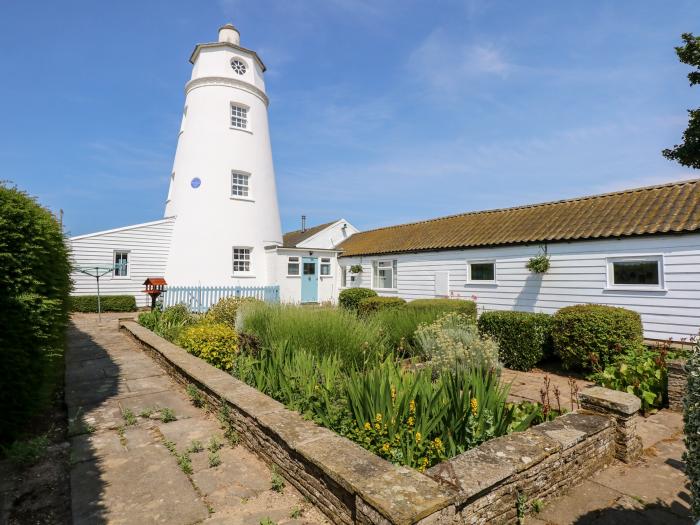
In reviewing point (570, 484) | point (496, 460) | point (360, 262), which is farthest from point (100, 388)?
point (360, 262)

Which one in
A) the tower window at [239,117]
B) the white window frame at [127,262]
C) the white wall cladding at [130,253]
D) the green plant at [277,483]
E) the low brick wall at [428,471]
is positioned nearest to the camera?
the low brick wall at [428,471]

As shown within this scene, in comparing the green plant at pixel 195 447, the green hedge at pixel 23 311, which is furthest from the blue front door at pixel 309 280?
the green plant at pixel 195 447

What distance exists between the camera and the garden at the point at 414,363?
3.25m

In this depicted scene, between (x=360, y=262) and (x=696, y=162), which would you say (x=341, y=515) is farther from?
(x=360, y=262)

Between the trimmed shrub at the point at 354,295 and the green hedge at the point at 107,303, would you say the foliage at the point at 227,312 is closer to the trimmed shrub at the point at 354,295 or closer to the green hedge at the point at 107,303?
the trimmed shrub at the point at 354,295

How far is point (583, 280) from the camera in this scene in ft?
35.0

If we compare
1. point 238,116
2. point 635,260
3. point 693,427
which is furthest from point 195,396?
point 238,116

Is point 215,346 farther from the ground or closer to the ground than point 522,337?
farther from the ground

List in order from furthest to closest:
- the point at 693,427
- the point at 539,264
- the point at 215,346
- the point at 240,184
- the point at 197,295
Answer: the point at 240,184 → the point at 197,295 → the point at 539,264 → the point at 215,346 → the point at 693,427

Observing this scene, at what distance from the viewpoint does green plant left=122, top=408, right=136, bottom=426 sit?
4.19 meters

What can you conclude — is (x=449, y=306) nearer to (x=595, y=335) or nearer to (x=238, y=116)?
(x=595, y=335)

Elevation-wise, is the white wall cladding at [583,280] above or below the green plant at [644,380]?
above

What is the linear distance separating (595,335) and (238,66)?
1934cm

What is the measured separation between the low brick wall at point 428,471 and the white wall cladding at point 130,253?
1561 cm
